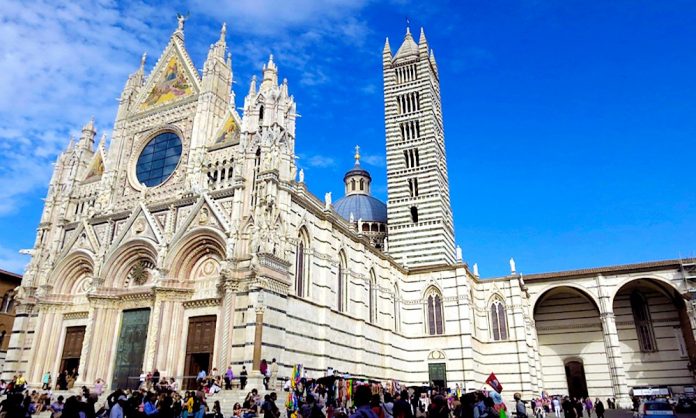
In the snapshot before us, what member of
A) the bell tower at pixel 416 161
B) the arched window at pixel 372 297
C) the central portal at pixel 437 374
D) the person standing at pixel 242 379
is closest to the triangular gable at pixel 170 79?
the arched window at pixel 372 297

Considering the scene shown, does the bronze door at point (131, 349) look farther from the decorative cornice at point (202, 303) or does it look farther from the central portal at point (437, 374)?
the central portal at point (437, 374)

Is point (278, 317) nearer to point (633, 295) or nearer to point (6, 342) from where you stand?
point (6, 342)

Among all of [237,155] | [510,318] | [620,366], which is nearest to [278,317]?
[237,155]

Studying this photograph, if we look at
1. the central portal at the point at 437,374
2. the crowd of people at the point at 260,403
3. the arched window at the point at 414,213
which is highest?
the arched window at the point at 414,213

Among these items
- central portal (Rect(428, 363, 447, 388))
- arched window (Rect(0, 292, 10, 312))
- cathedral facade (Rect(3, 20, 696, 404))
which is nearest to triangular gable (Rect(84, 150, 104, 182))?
cathedral facade (Rect(3, 20, 696, 404))

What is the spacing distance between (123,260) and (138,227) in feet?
5.83

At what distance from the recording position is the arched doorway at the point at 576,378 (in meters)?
39.1

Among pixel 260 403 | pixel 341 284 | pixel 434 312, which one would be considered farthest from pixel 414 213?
pixel 260 403

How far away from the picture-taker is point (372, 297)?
3058cm

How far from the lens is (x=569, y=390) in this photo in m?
39.3

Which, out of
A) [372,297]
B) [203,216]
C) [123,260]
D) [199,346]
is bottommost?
[199,346]

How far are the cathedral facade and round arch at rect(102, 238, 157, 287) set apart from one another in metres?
0.07

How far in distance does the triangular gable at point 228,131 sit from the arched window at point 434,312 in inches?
675

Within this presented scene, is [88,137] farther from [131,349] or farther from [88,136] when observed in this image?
[131,349]
